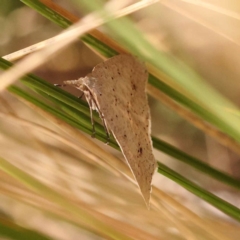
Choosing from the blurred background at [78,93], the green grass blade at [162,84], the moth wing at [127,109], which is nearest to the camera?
the green grass blade at [162,84]

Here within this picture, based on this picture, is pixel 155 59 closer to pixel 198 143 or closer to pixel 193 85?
pixel 193 85

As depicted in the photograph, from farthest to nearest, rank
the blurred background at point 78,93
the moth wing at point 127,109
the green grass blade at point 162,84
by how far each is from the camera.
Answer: the blurred background at point 78,93
the moth wing at point 127,109
the green grass blade at point 162,84

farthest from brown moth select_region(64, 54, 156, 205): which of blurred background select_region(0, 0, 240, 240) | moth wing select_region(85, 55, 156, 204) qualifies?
blurred background select_region(0, 0, 240, 240)

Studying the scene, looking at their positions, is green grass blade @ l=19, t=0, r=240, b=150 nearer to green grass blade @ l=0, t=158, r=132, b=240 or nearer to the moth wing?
the moth wing

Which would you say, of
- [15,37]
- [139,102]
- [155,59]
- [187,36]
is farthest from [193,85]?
[15,37]

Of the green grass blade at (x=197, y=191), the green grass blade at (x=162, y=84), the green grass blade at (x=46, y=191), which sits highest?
the green grass blade at (x=162, y=84)

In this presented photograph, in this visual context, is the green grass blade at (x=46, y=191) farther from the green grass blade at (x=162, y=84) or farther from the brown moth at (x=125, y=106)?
the green grass blade at (x=162, y=84)

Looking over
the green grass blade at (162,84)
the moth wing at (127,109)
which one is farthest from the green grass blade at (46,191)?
the green grass blade at (162,84)

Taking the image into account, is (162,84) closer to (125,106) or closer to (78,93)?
(125,106)

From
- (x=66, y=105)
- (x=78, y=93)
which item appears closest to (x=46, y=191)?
(x=66, y=105)
